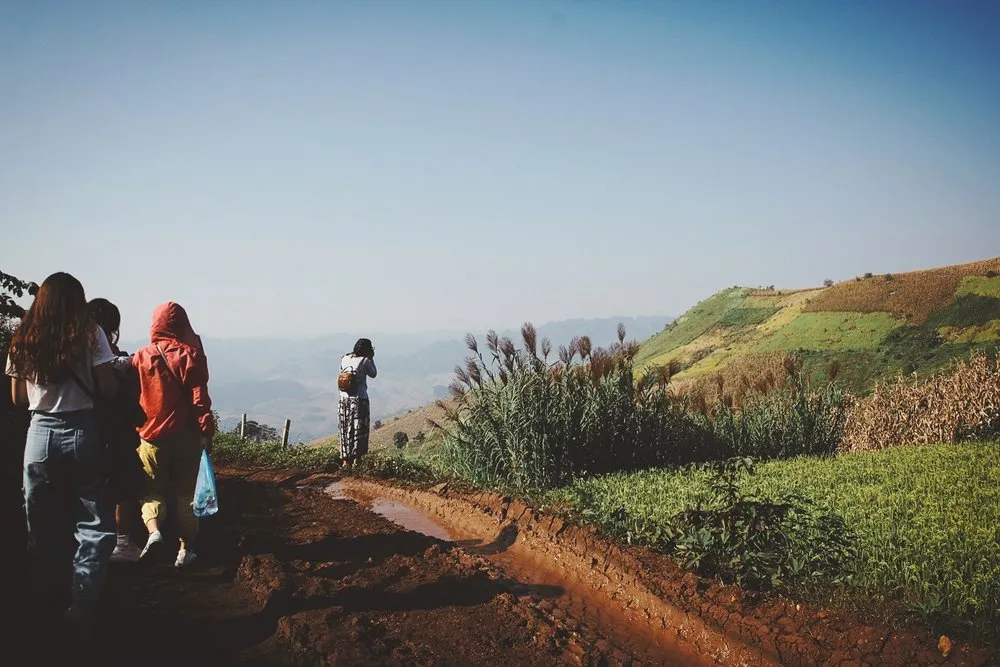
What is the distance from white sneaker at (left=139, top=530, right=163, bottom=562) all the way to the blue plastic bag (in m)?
0.33

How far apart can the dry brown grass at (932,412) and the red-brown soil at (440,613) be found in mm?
7523

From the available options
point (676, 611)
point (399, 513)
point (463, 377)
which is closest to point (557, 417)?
point (463, 377)

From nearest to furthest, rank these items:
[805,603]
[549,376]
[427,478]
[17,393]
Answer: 1. [17,393]
2. [805,603]
3. [549,376]
4. [427,478]

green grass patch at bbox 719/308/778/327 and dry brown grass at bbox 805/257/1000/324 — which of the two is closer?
dry brown grass at bbox 805/257/1000/324

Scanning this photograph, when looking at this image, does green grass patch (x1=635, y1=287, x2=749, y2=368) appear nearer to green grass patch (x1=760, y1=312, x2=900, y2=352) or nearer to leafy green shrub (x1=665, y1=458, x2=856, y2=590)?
green grass patch (x1=760, y1=312, x2=900, y2=352)

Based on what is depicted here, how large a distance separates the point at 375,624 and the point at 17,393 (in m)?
2.63

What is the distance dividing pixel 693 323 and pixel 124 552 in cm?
4216

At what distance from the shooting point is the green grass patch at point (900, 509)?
420 centimetres

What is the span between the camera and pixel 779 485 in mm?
6996

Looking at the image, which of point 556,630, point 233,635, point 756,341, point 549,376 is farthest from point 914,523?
point 756,341

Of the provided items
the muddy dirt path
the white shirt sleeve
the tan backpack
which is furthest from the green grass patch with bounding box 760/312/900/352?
the white shirt sleeve

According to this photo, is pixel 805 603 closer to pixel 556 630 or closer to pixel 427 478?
pixel 556 630

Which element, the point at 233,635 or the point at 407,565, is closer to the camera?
the point at 233,635

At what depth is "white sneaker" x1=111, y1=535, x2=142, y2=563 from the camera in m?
5.22
